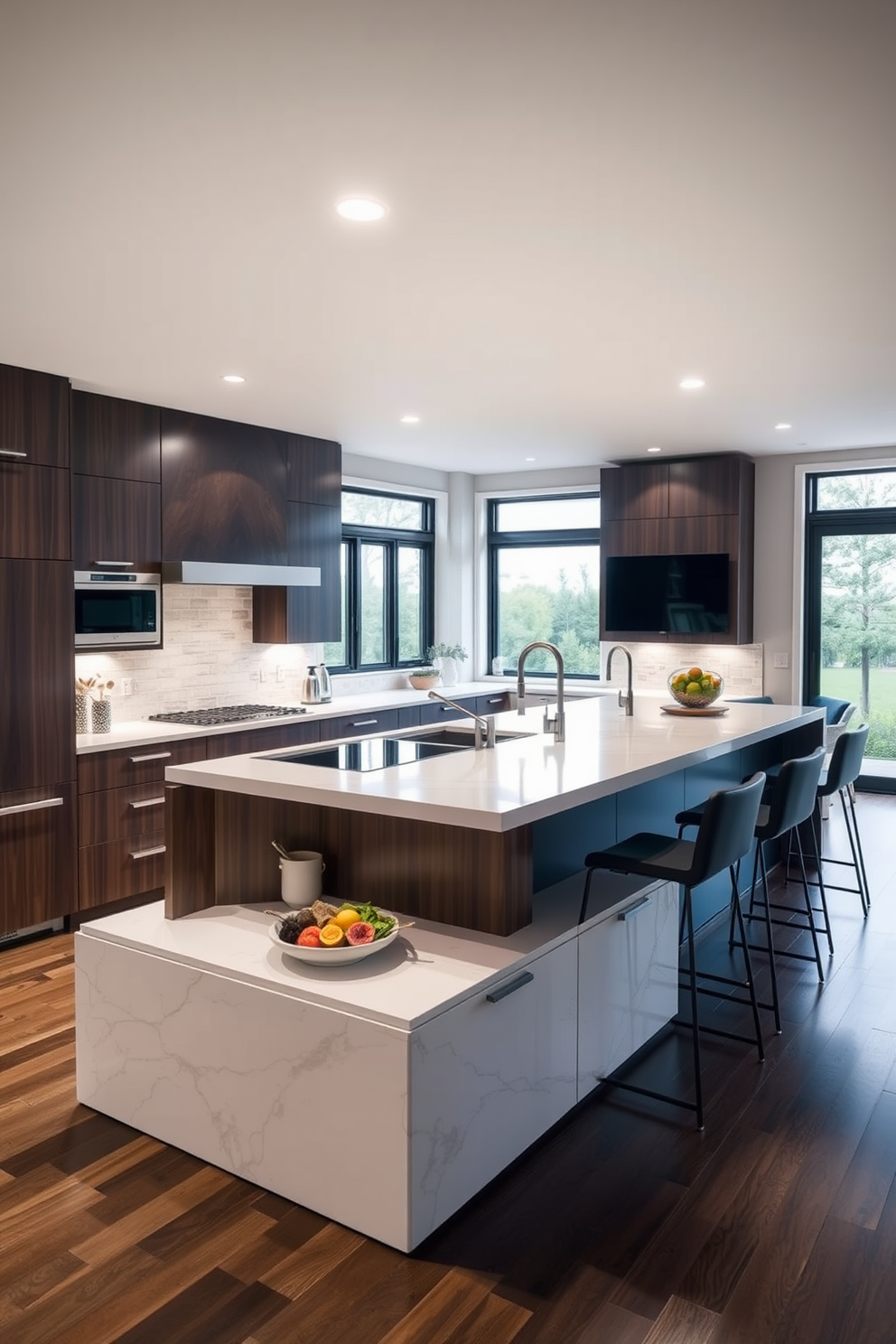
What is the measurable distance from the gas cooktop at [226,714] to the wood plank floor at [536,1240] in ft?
7.98

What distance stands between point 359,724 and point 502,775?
11.2 feet

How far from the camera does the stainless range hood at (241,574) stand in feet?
17.3

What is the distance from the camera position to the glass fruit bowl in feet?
14.9

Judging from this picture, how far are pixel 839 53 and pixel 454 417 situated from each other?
3.94m

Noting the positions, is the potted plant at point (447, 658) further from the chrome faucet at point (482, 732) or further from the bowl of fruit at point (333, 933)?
the bowl of fruit at point (333, 933)

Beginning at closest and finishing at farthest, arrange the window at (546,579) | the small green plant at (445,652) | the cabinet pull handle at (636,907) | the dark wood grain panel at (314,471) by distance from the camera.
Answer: the cabinet pull handle at (636,907)
the dark wood grain panel at (314,471)
the small green plant at (445,652)
the window at (546,579)

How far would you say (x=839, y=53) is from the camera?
193 cm

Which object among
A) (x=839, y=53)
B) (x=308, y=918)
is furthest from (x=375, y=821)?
(x=839, y=53)

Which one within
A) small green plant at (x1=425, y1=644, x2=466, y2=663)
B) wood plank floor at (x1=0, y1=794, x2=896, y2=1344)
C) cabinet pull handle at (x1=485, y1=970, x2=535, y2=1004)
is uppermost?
small green plant at (x1=425, y1=644, x2=466, y2=663)

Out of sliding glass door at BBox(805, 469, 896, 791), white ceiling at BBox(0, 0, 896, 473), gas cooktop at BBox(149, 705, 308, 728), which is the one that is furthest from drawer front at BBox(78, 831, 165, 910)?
sliding glass door at BBox(805, 469, 896, 791)

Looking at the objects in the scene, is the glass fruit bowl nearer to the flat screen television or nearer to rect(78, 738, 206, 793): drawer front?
rect(78, 738, 206, 793): drawer front

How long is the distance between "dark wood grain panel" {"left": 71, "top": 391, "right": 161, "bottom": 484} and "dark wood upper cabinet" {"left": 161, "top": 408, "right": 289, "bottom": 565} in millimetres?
90

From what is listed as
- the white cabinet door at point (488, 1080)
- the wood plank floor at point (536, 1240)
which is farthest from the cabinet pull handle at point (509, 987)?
the wood plank floor at point (536, 1240)

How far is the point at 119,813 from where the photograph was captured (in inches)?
187
